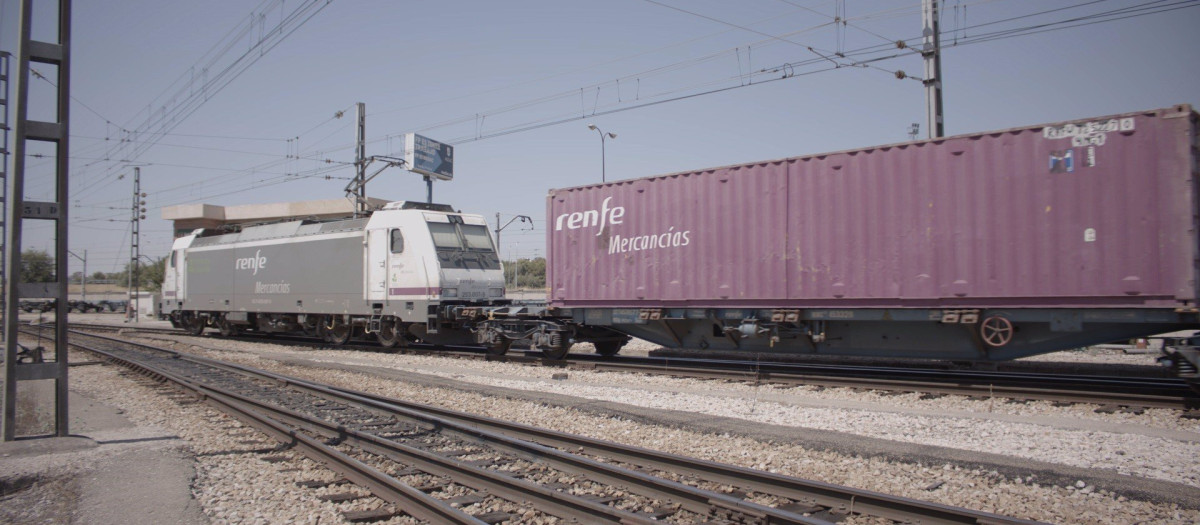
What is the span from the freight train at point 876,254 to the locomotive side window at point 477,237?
21.5 inches

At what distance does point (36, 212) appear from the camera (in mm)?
6895

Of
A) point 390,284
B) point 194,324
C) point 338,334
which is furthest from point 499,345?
point 194,324

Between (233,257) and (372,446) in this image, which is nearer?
(372,446)

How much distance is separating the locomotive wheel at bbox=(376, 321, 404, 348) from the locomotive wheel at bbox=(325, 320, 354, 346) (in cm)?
142

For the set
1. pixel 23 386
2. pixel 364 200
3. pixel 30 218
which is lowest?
pixel 23 386

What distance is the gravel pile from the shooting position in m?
5.09

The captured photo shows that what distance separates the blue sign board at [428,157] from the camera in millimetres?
31500

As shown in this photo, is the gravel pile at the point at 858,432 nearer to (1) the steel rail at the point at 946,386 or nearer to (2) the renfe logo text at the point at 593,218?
(1) the steel rail at the point at 946,386

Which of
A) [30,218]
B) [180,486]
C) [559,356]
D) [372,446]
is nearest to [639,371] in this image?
[559,356]

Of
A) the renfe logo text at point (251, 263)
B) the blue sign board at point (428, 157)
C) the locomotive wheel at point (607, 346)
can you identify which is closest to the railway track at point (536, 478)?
the locomotive wheel at point (607, 346)

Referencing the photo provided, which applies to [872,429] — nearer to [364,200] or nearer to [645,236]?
[645,236]

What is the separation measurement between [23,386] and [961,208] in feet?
55.1

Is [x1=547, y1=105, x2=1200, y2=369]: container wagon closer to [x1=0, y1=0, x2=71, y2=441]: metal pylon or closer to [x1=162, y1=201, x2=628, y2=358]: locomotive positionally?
[x1=162, y1=201, x2=628, y2=358]: locomotive

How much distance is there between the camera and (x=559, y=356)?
1388 cm
